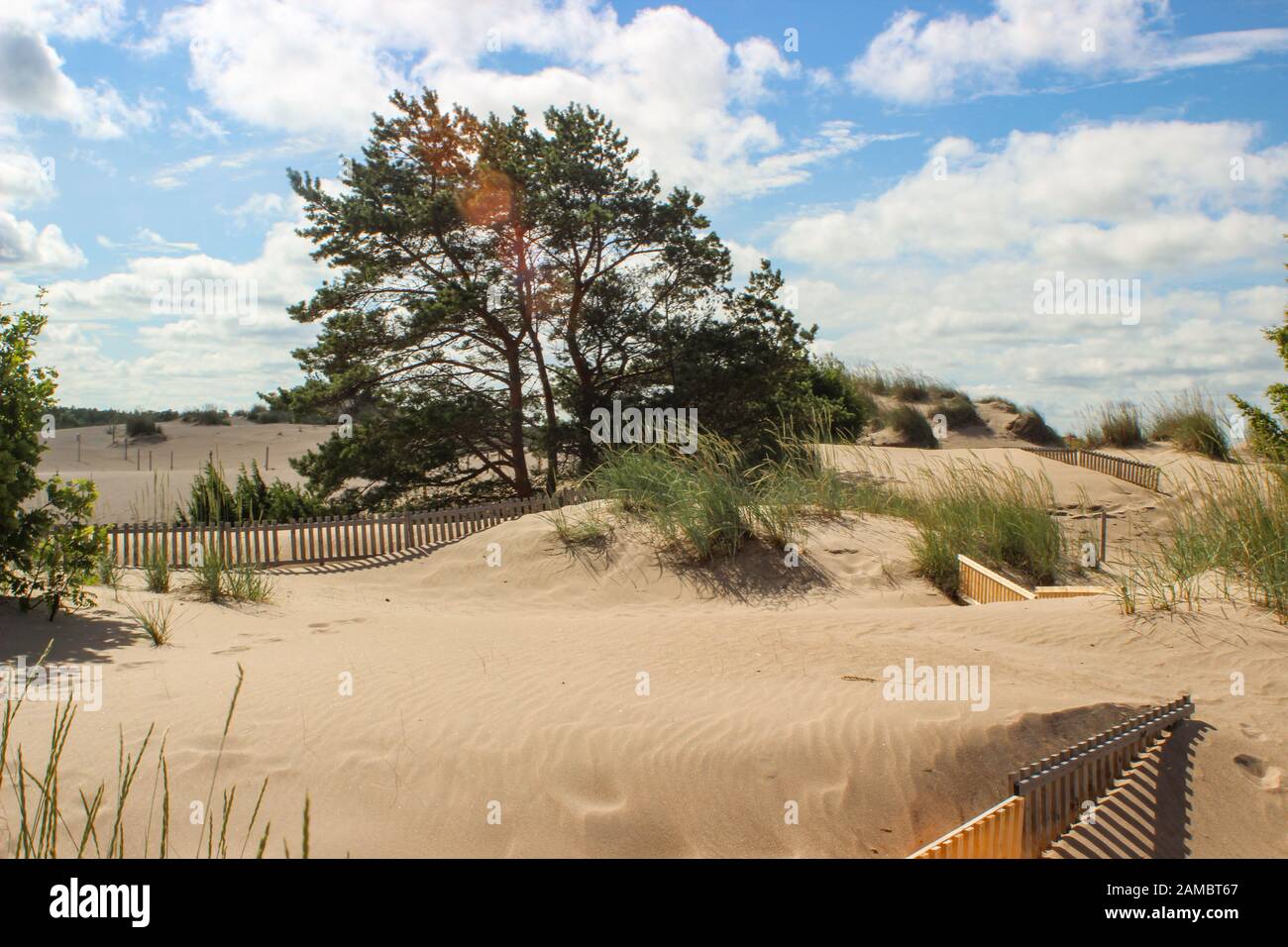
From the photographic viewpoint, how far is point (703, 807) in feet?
16.2

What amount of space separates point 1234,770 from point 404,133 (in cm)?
1843

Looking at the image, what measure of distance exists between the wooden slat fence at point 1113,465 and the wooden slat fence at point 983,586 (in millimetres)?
10928

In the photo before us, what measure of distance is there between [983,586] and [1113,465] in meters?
13.3

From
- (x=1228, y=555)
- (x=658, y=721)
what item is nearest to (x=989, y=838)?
(x=658, y=721)

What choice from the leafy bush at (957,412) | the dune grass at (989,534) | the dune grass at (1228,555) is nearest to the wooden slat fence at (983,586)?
the dune grass at (989,534)

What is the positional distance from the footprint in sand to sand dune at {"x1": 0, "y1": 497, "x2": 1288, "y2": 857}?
0.08 feet

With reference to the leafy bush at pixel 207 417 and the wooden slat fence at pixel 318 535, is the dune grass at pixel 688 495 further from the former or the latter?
the leafy bush at pixel 207 417

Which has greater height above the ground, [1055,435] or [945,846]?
[1055,435]

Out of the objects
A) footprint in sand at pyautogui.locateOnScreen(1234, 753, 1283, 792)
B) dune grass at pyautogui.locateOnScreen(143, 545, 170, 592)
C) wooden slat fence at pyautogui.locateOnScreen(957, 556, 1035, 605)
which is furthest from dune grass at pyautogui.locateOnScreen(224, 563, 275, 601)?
footprint in sand at pyautogui.locateOnScreen(1234, 753, 1283, 792)

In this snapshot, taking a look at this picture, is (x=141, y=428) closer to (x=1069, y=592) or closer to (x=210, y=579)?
(x=210, y=579)
